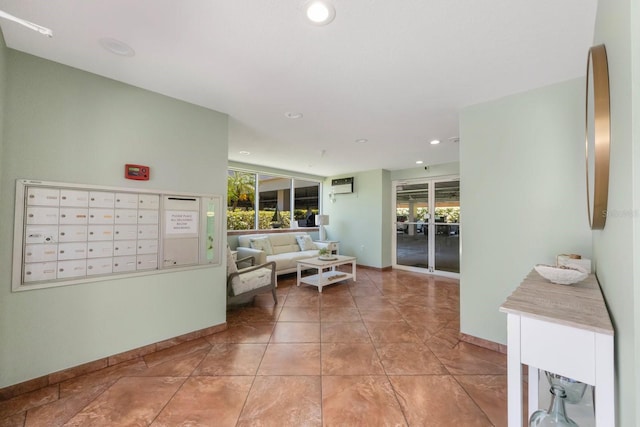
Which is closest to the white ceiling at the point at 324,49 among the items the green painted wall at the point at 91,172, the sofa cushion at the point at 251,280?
the green painted wall at the point at 91,172

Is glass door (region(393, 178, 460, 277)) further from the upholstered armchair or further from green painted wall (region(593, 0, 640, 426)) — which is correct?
green painted wall (region(593, 0, 640, 426))

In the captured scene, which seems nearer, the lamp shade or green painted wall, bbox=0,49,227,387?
green painted wall, bbox=0,49,227,387

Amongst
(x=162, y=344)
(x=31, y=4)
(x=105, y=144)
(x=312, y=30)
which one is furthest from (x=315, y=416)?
(x=31, y=4)

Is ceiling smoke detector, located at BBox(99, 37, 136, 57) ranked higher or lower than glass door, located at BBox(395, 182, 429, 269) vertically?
higher

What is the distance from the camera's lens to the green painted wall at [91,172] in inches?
69.1

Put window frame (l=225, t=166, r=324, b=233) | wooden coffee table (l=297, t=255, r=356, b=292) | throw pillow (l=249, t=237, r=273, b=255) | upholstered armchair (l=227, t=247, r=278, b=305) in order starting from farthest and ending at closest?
window frame (l=225, t=166, r=324, b=233), throw pillow (l=249, t=237, r=273, b=255), wooden coffee table (l=297, t=255, r=356, b=292), upholstered armchair (l=227, t=247, r=278, b=305)

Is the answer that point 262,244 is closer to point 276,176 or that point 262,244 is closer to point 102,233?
point 276,176

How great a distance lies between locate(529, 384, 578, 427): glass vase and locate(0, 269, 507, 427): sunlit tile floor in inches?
26.5

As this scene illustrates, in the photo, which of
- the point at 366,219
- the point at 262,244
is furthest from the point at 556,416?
the point at 366,219

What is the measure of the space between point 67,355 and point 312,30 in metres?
2.90

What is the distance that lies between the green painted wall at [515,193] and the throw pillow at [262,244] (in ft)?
12.0

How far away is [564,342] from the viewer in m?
0.91

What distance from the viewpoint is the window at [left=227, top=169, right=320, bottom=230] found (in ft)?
18.0

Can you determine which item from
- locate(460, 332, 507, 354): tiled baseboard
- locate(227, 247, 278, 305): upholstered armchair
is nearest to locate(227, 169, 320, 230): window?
locate(227, 247, 278, 305): upholstered armchair
